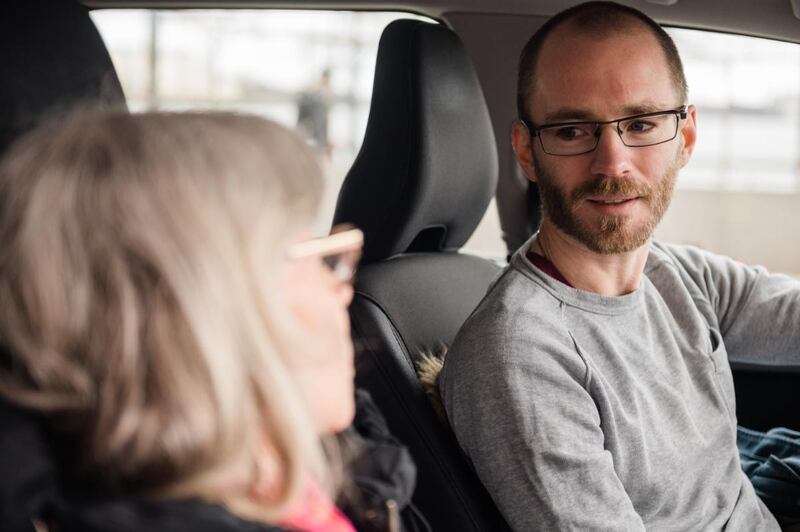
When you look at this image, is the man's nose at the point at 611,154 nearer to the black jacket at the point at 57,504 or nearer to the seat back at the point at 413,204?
the seat back at the point at 413,204

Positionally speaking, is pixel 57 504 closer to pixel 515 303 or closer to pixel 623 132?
pixel 515 303

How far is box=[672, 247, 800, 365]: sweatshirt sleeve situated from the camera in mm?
1818

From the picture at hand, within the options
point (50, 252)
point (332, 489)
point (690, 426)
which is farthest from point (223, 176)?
point (690, 426)

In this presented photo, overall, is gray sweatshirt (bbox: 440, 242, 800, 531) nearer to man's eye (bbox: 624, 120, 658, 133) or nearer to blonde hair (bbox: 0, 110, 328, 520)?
man's eye (bbox: 624, 120, 658, 133)

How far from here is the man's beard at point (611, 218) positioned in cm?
156

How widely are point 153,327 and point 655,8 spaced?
68.8 inches

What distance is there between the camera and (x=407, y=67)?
5.67ft

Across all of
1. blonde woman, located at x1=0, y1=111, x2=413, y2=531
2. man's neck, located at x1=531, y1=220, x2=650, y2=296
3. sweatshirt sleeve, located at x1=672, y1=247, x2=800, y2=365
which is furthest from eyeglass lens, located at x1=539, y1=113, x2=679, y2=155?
blonde woman, located at x1=0, y1=111, x2=413, y2=531

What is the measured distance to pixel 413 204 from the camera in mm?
1718

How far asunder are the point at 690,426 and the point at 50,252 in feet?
3.81

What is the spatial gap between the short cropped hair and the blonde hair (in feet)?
3.26

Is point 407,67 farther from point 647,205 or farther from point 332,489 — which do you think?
point 332,489

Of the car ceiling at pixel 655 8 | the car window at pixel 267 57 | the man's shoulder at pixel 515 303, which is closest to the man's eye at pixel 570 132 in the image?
the man's shoulder at pixel 515 303

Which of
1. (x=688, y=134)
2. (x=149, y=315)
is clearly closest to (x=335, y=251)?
(x=149, y=315)
